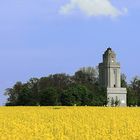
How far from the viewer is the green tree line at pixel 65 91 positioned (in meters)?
114

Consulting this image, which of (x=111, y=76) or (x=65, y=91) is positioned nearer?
(x=65, y=91)

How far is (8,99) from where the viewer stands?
142 metres

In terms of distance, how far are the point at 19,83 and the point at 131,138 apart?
13166 centimetres

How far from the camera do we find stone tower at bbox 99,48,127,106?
14488 cm

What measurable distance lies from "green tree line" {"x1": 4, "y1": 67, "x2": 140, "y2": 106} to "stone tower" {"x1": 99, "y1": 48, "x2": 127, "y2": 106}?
2145 mm

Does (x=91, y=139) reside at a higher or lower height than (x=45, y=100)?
lower

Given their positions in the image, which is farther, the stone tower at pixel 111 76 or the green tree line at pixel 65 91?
the stone tower at pixel 111 76

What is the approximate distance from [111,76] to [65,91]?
3675 centimetres

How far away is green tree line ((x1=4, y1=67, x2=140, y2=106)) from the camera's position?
11381 cm

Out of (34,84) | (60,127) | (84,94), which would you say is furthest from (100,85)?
(60,127)

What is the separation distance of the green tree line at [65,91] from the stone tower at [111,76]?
215cm

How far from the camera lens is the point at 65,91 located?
11850cm

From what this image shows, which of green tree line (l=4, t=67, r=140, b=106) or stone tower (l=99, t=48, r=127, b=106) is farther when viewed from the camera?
stone tower (l=99, t=48, r=127, b=106)

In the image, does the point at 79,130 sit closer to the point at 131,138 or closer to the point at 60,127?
the point at 60,127
